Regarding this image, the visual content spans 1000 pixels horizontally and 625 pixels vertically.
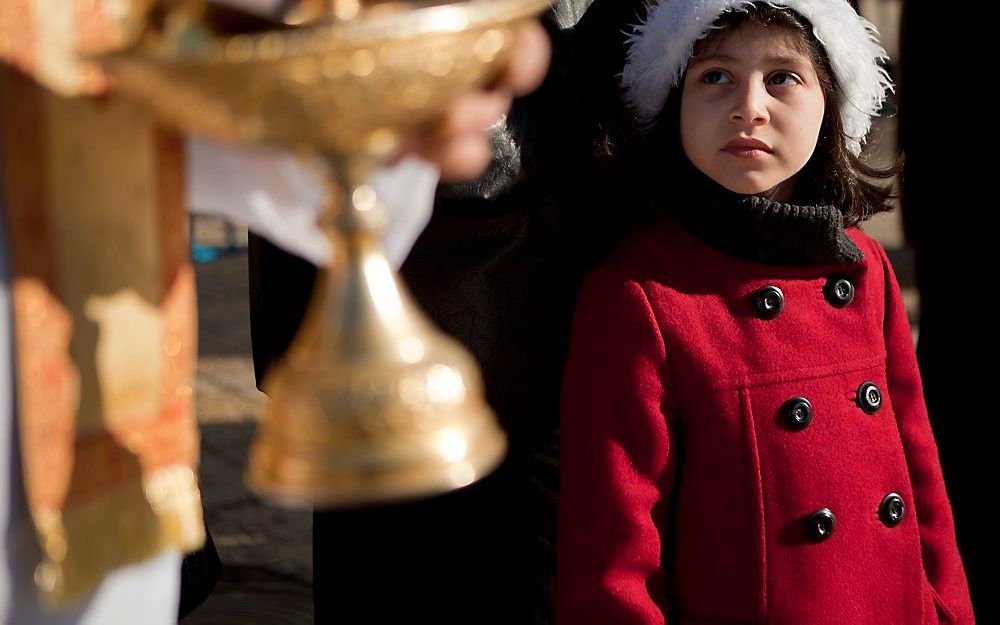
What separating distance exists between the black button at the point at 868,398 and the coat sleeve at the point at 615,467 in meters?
0.29

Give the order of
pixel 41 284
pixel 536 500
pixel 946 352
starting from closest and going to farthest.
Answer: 1. pixel 41 284
2. pixel 536 500
3. pixel 946 352

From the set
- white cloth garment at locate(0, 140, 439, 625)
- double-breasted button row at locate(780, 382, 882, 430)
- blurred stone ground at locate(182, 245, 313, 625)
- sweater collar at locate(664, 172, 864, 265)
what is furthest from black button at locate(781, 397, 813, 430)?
blurred stone ground at locate(182, 245, 313, 625)

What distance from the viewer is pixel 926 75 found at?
9.30 ft

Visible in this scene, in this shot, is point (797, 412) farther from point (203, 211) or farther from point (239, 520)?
point (239, 520)

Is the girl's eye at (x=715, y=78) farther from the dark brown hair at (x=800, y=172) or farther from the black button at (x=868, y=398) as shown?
the black button at (x=868, y=398)

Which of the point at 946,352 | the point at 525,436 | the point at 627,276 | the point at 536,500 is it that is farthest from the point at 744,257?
the point at 946,352

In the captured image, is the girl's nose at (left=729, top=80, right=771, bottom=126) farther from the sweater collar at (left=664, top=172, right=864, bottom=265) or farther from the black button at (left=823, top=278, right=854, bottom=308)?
the black button at (left=823, top=278, right=854, bottom=308)

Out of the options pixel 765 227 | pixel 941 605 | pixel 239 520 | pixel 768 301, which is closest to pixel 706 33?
pixel 765 227

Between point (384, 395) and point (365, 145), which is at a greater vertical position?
point (365, 145)

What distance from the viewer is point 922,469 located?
208cm

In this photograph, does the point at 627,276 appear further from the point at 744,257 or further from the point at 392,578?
the point at 392,578

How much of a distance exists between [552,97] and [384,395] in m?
1.17

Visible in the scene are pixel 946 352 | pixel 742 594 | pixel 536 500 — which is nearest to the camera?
pixel 742 594

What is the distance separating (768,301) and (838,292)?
0.13 meters
